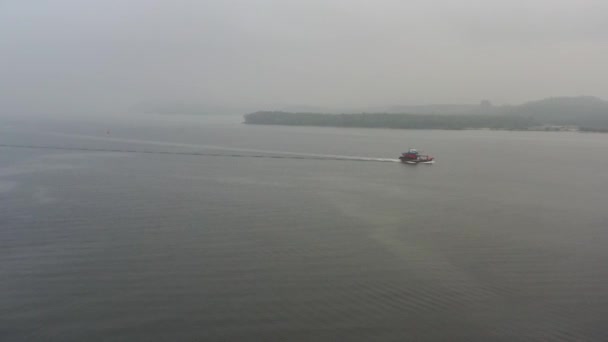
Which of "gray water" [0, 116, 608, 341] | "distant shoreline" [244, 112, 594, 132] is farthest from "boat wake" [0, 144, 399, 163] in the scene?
"distant shoreline" [244, 112, 594, 132]

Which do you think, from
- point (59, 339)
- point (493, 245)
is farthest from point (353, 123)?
point (59, 339)

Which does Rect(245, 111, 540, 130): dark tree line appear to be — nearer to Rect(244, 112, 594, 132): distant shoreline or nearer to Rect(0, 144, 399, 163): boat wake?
Rect(244, 112, 594, 132): distant shoreline

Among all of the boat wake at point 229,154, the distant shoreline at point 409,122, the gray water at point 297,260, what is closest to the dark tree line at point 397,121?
the distant shoreline at point 409,122

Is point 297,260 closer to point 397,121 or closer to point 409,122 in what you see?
point 397,121

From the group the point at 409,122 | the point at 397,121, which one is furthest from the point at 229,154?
the point at 409,122

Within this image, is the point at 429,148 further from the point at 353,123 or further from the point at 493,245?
the point at 353,123

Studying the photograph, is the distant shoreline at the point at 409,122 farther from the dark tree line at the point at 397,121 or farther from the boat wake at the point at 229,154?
the boat wake at the point at 229,154

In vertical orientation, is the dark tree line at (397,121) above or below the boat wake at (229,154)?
above

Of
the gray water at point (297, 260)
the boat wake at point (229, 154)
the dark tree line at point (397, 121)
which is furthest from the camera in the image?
the dark tree line at point (397, 121)

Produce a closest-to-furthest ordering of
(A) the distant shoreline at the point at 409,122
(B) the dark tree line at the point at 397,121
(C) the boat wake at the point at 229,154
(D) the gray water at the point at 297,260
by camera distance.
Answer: (D) the gray water at the point at 297,260
(C) the boat wake at the point at 229,154
(A) the distant shoreline at the point at 409,122
(B) the dark tree line at the point at 397,121
